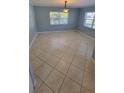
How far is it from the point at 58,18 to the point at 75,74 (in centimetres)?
629

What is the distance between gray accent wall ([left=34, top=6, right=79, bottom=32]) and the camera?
23.6 ft

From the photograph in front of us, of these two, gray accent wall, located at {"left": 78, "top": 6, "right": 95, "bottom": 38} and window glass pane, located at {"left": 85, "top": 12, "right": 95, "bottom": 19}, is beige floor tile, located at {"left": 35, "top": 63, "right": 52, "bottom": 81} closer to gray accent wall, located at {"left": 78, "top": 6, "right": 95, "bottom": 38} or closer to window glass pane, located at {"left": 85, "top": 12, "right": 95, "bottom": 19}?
gray accent wall, located at {"left": 78, "top": 6, "right": 95, "bottom": 38}

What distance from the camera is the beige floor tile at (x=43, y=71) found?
7.89 feet

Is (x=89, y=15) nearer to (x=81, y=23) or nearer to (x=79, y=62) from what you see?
(x=81, y=23)

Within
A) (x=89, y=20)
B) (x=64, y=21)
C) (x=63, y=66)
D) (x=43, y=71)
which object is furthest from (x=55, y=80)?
(x=64, y=21)

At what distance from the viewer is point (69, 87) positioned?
→ 204cm

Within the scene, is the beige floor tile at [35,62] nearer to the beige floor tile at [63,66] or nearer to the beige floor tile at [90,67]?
the beige floor tile at [63,66]

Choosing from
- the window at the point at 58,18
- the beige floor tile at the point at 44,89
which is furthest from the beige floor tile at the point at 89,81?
the window at the point at 58,18

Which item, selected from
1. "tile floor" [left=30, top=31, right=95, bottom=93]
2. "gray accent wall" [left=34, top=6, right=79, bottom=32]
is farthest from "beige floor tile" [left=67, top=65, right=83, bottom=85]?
"gray accent wall" [left=34, top=6, right=79, bottom=32]
